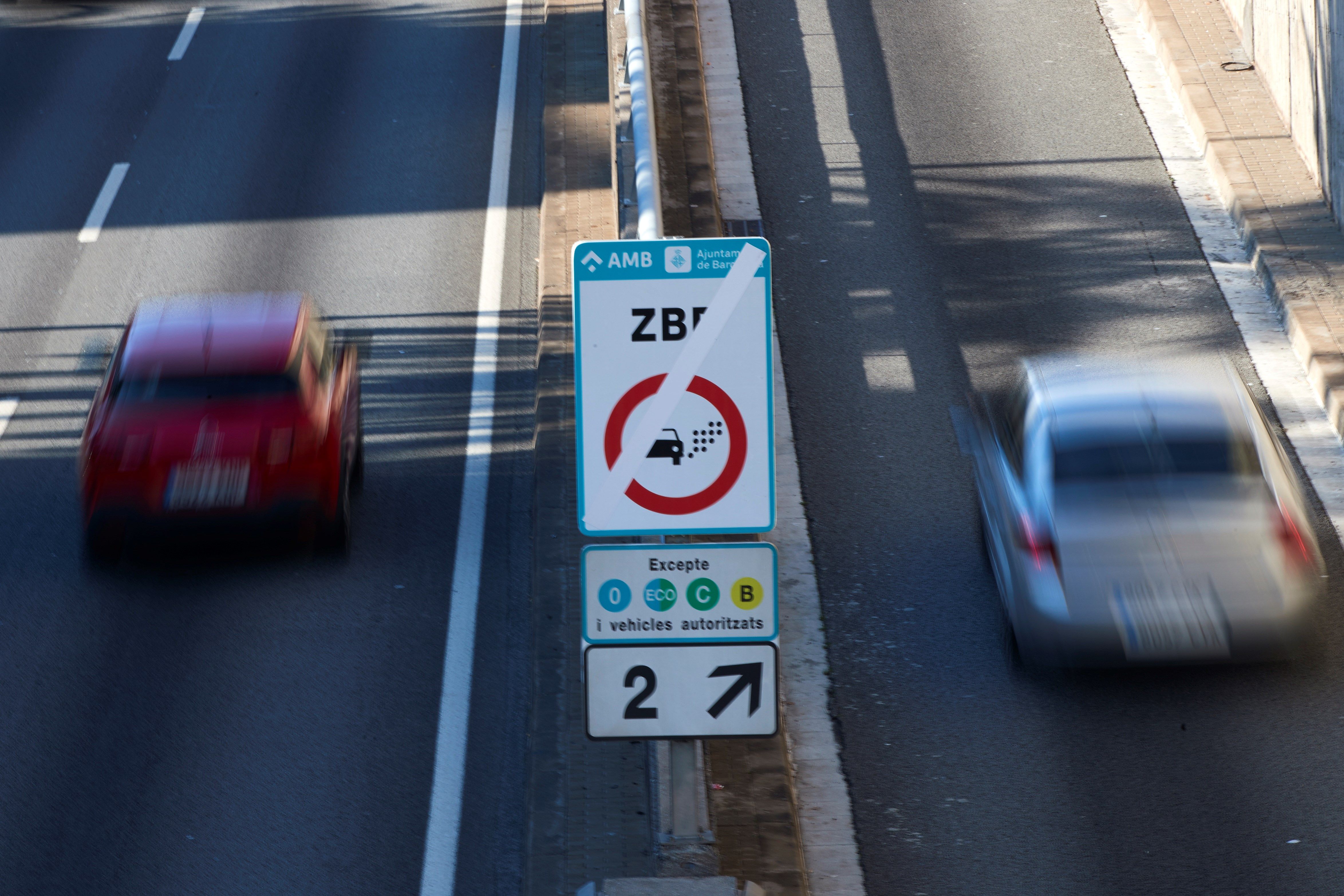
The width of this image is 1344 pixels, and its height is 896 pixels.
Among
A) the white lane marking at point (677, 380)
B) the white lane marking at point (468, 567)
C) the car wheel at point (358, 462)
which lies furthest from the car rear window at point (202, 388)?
the white lane marking at point (677, 380)

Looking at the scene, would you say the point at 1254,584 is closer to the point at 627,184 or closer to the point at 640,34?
the point at 627,184

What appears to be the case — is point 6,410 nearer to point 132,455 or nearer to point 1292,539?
point 132,455

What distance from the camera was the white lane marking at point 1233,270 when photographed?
11.6 meters

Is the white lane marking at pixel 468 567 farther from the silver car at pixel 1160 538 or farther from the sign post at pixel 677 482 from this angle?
the silver car at pixel 1160 538

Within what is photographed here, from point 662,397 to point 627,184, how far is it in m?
7.47

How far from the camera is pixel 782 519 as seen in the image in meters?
11.2

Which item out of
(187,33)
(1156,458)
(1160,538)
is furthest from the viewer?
(187,33)

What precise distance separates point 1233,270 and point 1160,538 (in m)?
6.72

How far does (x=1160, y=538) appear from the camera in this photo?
859 cm

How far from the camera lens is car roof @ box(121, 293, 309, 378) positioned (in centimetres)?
1062

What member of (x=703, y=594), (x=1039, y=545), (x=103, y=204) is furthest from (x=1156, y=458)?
(x=103, y=204)

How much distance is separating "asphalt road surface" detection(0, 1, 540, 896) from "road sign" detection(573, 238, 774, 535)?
3.04m

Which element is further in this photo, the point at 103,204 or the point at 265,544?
the point at 103,204

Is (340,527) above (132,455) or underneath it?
underneath
